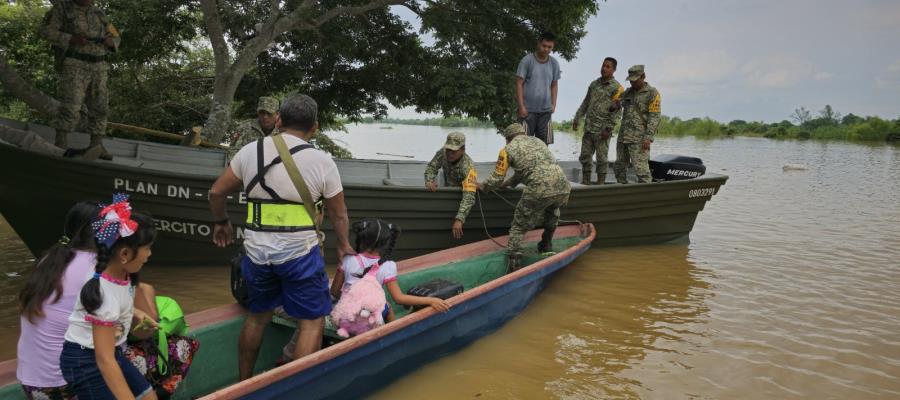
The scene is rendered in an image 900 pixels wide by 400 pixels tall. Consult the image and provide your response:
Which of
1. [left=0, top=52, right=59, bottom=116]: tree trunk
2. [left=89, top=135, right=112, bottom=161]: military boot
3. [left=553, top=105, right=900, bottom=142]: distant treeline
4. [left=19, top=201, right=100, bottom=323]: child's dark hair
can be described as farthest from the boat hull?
[left=553, top=105, right=900, bottom=142]: distant treeline

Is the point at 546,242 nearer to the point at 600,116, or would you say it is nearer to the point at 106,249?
the point at 600,116

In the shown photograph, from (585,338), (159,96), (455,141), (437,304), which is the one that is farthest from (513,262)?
(159,96)

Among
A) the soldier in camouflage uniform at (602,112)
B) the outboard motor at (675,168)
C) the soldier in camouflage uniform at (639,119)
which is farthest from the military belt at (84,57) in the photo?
the outboard motor at (675,168)

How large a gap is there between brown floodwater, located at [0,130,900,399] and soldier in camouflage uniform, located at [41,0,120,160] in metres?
1.76

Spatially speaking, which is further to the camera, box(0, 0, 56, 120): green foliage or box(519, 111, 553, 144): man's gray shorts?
box(0, 0, 56, 120): green foliage

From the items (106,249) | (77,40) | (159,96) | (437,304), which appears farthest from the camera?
(159,96)

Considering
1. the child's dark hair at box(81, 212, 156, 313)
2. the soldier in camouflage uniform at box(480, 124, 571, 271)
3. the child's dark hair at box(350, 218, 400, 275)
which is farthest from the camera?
the soldier in camouflage uniform at box(480, 124, 571, 271)

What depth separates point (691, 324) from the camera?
556cm

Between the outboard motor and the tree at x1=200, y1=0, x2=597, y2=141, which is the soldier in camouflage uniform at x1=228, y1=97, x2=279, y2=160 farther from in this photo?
the outboard motor

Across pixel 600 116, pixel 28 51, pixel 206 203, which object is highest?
pixel 28 51

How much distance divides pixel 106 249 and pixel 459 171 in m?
4.78

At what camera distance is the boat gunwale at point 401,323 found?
2740 millimetres

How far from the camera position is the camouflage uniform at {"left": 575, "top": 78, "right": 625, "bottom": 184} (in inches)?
311

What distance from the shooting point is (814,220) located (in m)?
11.3
